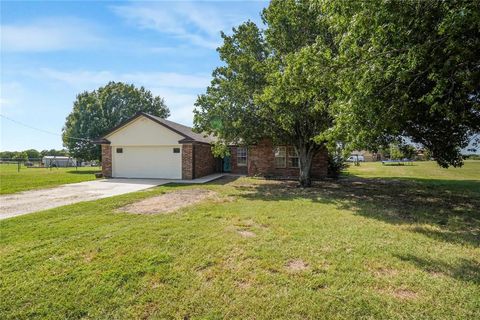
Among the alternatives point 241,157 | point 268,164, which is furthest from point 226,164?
point 268,164

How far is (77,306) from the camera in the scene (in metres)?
2.91

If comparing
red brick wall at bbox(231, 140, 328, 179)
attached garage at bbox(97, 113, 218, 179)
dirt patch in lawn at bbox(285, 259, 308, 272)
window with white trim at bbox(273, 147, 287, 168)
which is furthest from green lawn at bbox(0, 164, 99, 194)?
window with white trim at bbox(273, 147, 287, 168)

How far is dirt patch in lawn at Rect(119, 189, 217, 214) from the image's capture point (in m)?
7.48

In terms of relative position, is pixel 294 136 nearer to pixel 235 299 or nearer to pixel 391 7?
pixel 391 7

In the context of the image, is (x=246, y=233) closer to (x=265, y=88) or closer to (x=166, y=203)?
(x=166, y=203)

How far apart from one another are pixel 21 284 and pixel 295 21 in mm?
11869

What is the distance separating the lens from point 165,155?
16781 millimetres

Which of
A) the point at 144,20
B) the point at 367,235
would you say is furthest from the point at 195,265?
the point at 144,20

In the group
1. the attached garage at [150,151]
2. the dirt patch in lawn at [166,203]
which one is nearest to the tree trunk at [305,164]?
the dirt patch in lawn at [166,203]

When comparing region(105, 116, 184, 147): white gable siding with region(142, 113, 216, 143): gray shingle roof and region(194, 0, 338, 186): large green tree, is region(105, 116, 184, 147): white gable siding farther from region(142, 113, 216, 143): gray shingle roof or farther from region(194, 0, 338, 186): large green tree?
region(194, 0, 338, 186): large green tree

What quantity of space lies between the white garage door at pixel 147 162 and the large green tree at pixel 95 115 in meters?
10.9

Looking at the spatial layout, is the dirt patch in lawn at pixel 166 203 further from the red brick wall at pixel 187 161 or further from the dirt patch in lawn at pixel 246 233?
the red brick wall at pixel 187 161

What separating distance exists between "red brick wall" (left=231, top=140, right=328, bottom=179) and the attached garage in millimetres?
3721

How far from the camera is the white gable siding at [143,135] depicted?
1653 cm
